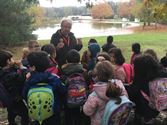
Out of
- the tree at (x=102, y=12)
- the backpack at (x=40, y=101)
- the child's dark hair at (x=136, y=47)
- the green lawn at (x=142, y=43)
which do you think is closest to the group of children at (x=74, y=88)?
the backpack at (x=40, y=101)

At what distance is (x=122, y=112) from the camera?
4574 millimetres

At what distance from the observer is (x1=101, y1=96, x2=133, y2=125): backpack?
4.54 m

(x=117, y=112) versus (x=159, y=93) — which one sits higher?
(x=159, y=93)

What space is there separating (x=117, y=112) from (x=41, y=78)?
111cm

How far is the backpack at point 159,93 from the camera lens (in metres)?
4.79

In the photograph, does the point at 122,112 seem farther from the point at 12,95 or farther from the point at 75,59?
the point at 12,95

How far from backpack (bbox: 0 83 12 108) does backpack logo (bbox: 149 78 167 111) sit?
2088 millimetres

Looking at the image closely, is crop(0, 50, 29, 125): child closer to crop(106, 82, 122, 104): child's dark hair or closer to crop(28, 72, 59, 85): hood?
crop(28, 72, 59, 85): hood

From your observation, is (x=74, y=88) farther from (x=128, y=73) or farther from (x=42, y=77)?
(x=128, y=73)

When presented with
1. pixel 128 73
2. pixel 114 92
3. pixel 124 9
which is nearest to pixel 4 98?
pixel 114 92

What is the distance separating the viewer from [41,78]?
4.88m

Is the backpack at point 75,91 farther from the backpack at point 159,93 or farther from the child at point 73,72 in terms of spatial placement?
the backpack at point 159,93

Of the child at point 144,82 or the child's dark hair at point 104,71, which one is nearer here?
the child's dark hair at point 104,71

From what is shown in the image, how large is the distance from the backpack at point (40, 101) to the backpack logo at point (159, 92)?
133 centimetres
